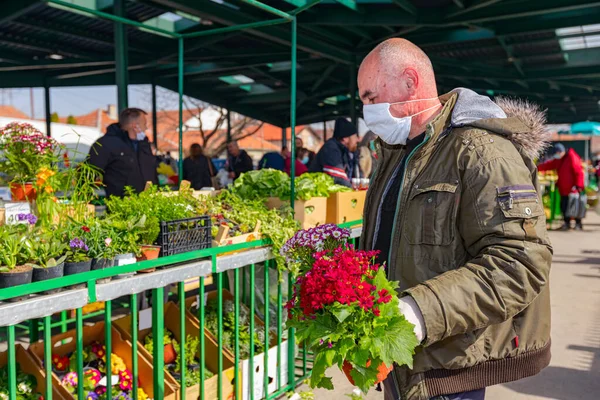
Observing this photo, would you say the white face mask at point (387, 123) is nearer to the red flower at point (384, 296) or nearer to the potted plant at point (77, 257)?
the red flower at point (384, 296)

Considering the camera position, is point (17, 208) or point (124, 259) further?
point (17, 208)

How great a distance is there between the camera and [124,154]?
5.39 meters

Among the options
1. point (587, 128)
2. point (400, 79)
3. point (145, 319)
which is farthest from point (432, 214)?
point (587, 128)

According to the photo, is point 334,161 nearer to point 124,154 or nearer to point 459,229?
point 124,154

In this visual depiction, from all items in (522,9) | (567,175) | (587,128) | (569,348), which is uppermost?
(522,9)

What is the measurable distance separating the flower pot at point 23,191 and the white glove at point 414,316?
9.43ft

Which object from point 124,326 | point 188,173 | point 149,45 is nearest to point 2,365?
point 124,326

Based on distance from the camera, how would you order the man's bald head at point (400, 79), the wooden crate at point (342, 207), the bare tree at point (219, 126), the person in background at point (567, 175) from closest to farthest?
1. the man's bald head at point (400, 79)
2. the wooden crate at point (342, 207)
3. the person in background at point (567, 175)
4. the bare tree at point (219, 126)

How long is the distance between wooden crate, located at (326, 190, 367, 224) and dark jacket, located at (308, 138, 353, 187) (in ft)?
5.60

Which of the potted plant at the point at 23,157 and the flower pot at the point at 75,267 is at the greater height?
the potted plant at the point at 23,157

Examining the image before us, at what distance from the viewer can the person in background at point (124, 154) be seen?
5.31 meters

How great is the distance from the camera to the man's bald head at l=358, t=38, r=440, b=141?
1.77 m

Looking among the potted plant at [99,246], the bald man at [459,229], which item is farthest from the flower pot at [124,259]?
the bald man at [459,229]

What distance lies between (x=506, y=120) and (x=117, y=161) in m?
4.44
